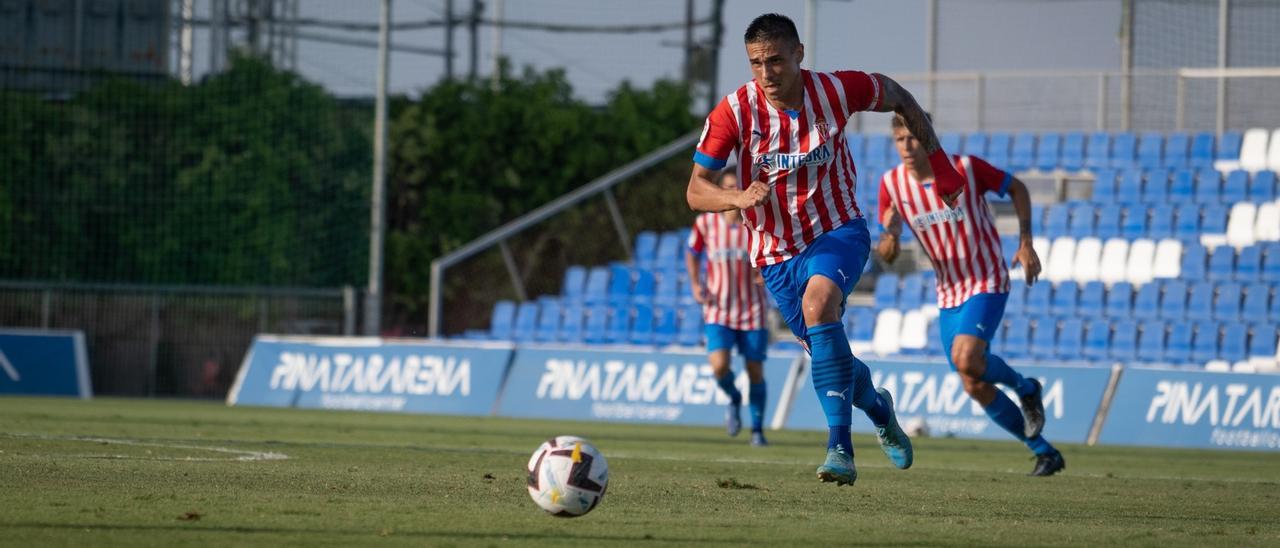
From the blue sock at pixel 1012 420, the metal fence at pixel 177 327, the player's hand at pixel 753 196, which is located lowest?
the metal fence at pixel 177 327

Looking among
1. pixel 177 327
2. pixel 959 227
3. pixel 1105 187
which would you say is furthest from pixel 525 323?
pixel 959 227

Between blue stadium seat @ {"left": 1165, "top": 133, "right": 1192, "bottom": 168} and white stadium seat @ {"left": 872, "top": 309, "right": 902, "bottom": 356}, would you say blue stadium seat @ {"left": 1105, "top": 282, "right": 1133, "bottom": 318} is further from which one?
blue stadium seat @ {"left": 1165, "top": 133, "right": 1192, "bottom": 168}

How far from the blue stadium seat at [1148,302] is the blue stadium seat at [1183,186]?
2.16 m

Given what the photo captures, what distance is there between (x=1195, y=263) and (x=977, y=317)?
409 inches

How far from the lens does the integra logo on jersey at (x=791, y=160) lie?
8180 millimetres

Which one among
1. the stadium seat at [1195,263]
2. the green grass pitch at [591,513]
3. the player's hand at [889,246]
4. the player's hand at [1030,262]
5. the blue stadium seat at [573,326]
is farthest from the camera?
the blue stadium seat at [573,326]

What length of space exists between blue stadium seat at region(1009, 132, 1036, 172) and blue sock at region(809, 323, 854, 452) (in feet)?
51.6

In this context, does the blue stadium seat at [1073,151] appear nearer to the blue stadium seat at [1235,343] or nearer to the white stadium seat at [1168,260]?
the white stadium seat at [1168,260]

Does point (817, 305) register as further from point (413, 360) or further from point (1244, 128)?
point (1244, 128)

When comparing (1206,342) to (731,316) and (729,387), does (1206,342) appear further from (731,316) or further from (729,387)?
(731,316)

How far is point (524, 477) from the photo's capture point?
9133 mm

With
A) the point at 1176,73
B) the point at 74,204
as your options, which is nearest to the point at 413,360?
the point at 74,204

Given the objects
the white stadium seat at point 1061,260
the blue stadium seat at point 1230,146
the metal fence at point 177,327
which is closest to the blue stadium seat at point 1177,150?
the blue stadium seat at point 1230,146

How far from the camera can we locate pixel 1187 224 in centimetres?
2080
